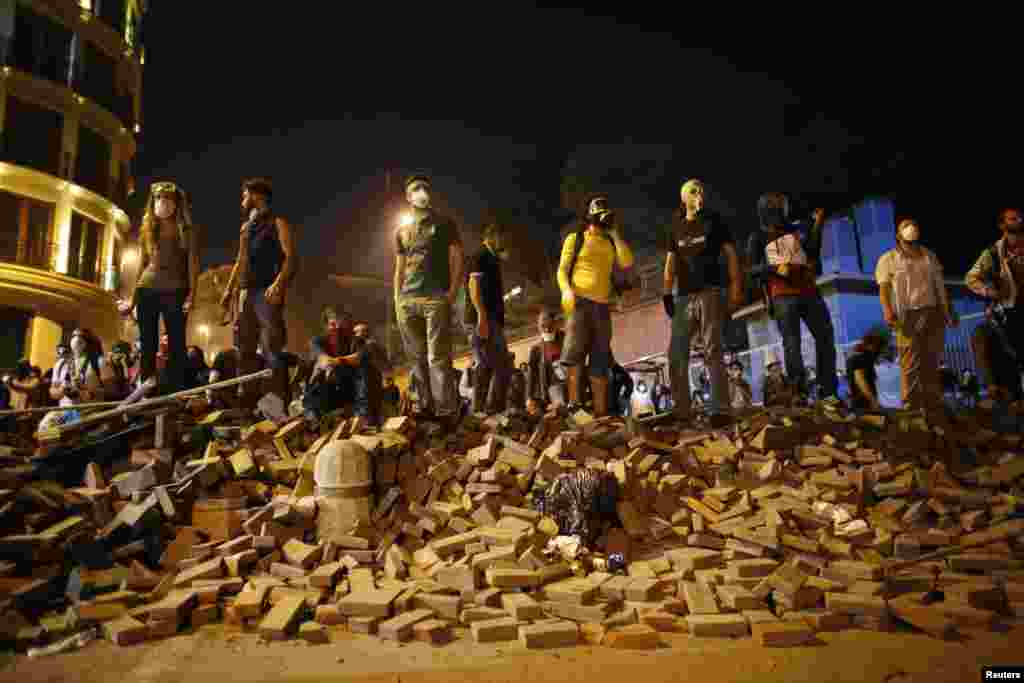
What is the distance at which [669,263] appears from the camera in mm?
6520

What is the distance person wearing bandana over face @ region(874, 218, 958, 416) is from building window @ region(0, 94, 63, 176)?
23.9m

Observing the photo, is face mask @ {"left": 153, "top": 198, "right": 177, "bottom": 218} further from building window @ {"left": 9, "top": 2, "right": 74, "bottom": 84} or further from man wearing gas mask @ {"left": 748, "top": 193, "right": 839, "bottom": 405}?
building window @ {"left": 9, "top": 2, "right": 74, "bottom": 84}

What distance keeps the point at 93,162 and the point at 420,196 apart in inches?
847

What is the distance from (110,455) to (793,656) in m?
5.73

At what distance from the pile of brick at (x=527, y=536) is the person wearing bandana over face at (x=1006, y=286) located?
4.91 ft

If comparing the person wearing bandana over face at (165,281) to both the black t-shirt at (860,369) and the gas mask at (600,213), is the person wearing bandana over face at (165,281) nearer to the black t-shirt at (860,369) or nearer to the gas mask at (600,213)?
the gas mask at (600,213)

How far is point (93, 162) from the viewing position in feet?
73.0

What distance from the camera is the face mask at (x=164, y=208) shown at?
6348mm

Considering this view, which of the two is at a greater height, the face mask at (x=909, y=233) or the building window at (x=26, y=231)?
the building window at (x=26, y=231)

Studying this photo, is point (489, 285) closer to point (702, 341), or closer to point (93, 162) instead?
point (702, 341)

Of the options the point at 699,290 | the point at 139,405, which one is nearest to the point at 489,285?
the point at 699,290

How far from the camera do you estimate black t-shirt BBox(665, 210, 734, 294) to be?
248 inches

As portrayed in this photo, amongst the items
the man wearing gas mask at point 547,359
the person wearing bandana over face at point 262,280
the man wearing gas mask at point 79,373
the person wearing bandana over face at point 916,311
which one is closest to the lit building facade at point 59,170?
the man wearing gas mask at point 79,373

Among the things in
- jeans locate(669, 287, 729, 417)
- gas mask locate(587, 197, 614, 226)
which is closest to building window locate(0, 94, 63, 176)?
gas mask locate(587, 197, 614, 226)
